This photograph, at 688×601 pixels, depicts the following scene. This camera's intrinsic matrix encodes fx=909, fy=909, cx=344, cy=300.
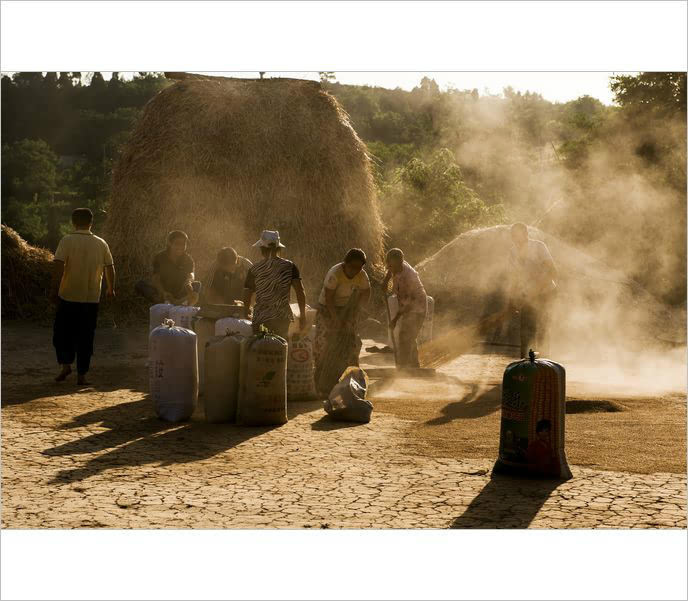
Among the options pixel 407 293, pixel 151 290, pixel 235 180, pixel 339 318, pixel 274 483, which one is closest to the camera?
pixel 274 483

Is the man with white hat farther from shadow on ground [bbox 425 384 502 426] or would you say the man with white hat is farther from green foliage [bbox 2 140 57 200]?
green foliage [bbox 2 140 57 200]

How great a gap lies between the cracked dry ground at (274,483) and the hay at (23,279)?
8637mm

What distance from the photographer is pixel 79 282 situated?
8961 mm

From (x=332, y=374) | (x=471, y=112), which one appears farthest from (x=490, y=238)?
(x=471, y=112)

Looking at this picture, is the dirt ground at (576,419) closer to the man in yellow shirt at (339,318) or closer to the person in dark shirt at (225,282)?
the man in yellow shirt at (339,318)

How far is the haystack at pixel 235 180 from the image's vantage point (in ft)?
53.0

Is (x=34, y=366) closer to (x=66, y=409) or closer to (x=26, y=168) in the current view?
(x=66, y=409)

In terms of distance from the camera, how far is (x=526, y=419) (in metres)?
5.58

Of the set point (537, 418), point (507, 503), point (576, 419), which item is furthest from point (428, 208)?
point (507, 503)

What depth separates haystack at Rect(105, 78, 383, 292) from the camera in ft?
53.0

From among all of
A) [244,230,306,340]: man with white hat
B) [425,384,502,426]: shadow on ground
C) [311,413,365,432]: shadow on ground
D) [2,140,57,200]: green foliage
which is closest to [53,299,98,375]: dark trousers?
[244,230,306,340]: man with white hat

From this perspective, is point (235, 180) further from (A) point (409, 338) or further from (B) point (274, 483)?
(B) point (274, 483)

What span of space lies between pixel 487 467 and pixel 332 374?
122 inches

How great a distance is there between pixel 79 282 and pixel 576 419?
4893mm
